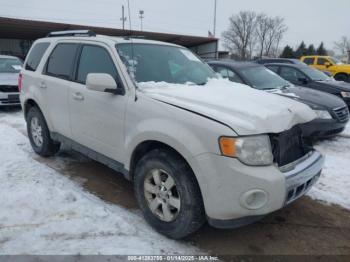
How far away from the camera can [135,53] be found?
366 centimetres

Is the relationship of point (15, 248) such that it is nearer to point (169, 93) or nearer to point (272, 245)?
point (169, 93)

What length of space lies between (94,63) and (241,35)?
2918 inches

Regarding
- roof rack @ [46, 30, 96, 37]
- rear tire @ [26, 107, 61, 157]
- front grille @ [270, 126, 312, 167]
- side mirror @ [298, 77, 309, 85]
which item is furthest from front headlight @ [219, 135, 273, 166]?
side mirror @ [298, 77, 309, 85]

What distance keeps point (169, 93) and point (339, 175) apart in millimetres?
3054

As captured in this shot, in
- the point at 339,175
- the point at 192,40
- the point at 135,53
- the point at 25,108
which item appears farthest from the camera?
Answer: the point at 192,40

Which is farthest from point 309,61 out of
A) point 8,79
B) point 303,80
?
point 8,79

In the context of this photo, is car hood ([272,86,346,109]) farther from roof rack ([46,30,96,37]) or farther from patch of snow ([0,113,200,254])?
patch of snow ([0,113,200,254])

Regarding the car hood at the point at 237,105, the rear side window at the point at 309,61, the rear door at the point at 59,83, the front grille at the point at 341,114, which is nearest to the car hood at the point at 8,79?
the rear door at the point at 59,83

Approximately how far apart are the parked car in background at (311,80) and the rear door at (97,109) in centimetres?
607

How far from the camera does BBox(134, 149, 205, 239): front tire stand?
2.71 metres

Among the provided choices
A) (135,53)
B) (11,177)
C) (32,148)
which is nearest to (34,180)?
(11,177)

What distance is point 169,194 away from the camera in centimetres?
290

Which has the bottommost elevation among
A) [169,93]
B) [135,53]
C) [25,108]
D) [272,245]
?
[272,245]

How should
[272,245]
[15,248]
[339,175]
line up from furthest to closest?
[339,175] < [272,245] < [15,248]
